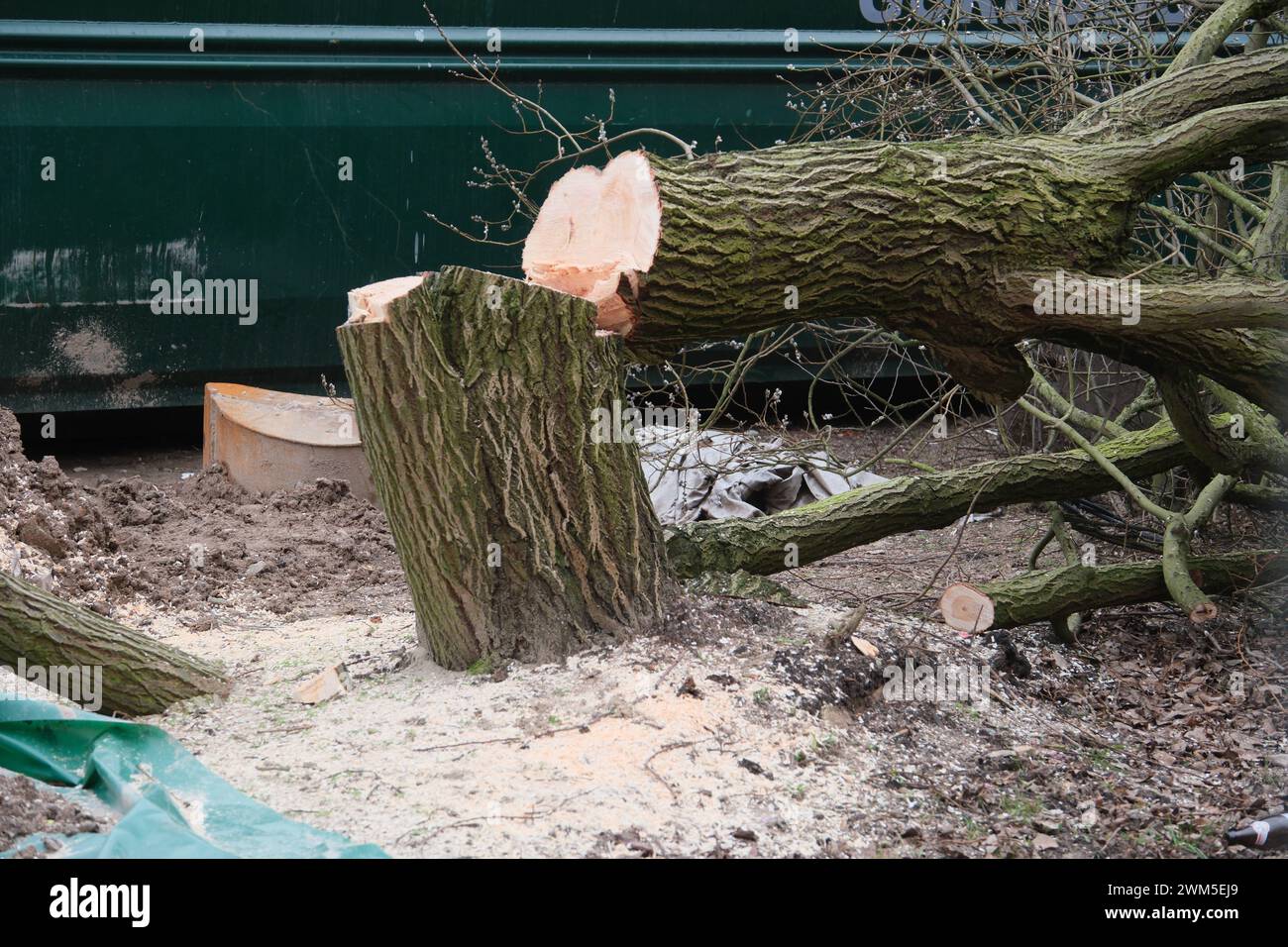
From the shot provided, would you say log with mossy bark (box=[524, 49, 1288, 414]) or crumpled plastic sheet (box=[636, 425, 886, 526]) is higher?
log with mossy bark (box=[524, 49, 1288, 414])

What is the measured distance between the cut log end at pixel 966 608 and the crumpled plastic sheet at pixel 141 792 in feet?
7.57

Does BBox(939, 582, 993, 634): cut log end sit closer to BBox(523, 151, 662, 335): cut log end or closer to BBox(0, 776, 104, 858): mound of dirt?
BBox(523, 151, 662, 335): cut log end

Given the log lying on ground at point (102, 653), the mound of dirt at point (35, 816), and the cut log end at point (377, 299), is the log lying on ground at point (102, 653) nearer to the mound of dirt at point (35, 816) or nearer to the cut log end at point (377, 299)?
the mound of dirt at point (35, 816)

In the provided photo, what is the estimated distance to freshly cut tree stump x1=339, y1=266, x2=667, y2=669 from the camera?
11.9ft

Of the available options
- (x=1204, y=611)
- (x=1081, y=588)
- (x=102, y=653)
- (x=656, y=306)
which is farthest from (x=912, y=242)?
(x=102, y=653)

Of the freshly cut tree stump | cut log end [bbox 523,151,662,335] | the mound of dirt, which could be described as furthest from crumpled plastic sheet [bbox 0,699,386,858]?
cut log end [bbox 523,151,662,335]

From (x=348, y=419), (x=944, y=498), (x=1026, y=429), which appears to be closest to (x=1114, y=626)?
(x=944, y=498)

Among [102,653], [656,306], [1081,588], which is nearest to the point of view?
[656,306]

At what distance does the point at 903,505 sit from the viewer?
15.8 feet

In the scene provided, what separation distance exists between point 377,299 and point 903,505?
2.07 meters

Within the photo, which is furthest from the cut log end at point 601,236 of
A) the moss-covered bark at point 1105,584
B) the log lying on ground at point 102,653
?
the moss-covered bark at point 1105,584

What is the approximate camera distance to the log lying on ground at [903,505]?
4.45m

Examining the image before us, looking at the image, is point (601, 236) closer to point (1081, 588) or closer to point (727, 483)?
point (1081, 588)

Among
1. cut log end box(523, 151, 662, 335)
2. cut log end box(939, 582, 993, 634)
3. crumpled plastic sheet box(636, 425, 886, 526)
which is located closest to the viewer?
cut log end box(523, 151, 662, 335)
